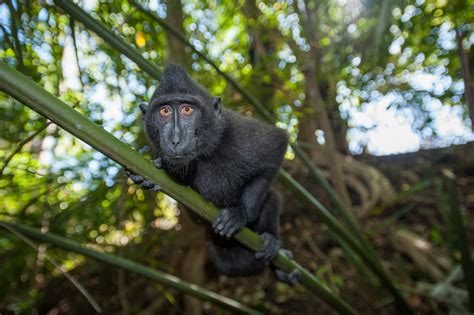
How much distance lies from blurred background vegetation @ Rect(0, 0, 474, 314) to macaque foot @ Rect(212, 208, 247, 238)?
1.42 m

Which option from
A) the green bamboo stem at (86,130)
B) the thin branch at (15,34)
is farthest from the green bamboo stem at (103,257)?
the thin branch at (15,34)

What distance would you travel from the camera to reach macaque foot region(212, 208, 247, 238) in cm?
249

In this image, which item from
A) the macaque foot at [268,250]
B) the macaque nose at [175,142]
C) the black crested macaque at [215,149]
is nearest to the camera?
the macaque nose at [175,142]

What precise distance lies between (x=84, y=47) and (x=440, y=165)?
22.2ft

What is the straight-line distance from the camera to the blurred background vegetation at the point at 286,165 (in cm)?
356

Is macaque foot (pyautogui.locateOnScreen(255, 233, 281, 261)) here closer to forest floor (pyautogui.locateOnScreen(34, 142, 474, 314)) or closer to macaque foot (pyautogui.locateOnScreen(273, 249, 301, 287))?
macaque foot (pyautogui.locateOnScreen(273, 249, 301, 287))

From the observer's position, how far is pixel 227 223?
8.32 feet

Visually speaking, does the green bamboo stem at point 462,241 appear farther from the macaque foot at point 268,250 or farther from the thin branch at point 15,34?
the thin branch at point 15,34

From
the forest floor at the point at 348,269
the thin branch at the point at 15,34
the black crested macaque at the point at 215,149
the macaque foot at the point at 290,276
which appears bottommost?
the forest floor at the point at 348,269

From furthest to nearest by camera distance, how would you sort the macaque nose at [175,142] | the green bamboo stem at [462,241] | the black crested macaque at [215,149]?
the green bamboo stem at [462,241] → the black crested macaque at [215,149] → the macaque nose at [175,142]

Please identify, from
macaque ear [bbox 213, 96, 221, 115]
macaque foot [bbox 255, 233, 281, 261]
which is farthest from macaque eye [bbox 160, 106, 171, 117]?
macaque foot [bbox 255, 233, 281, 261]

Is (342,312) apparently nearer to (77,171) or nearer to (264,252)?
(264,252)

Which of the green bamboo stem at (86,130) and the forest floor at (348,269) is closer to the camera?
the green bamboo stem at (86,130)

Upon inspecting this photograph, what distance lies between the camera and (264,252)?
9.26 feet
